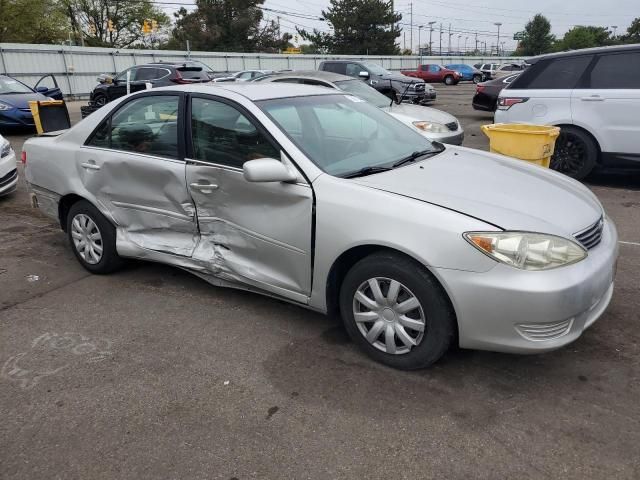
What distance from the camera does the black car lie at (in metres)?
17.2

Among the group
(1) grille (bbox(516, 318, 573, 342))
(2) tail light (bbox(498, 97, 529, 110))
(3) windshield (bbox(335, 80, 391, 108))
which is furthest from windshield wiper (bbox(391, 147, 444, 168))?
(3) windshield (bbox(335, 80, 391, 108))

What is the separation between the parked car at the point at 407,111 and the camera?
317 inches

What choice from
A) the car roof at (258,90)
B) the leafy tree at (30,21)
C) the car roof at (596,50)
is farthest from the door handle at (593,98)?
the leafy tree at (30,21)

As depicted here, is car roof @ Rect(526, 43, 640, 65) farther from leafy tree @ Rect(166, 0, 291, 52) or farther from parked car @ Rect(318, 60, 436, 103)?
leafy tree @ Rect(166, 0, 291, 52)

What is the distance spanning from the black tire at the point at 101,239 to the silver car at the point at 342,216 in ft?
0.04

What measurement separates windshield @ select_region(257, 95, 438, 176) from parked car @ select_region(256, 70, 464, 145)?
3.01m

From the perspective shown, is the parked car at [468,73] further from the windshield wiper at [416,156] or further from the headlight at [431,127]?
the windshield wiper at [416,156]

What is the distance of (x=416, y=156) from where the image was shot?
3.69m

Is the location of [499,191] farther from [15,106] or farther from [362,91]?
[15,106]

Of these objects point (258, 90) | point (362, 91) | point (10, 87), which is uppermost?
point (258, 90)

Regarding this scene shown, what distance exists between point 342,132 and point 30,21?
148 ft

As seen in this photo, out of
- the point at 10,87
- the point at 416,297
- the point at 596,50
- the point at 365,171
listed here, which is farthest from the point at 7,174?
the point at 10,87

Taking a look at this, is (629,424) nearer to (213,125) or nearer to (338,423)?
(338,423)

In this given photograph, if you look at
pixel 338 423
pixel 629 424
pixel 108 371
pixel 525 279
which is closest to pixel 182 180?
pixel 108 371
